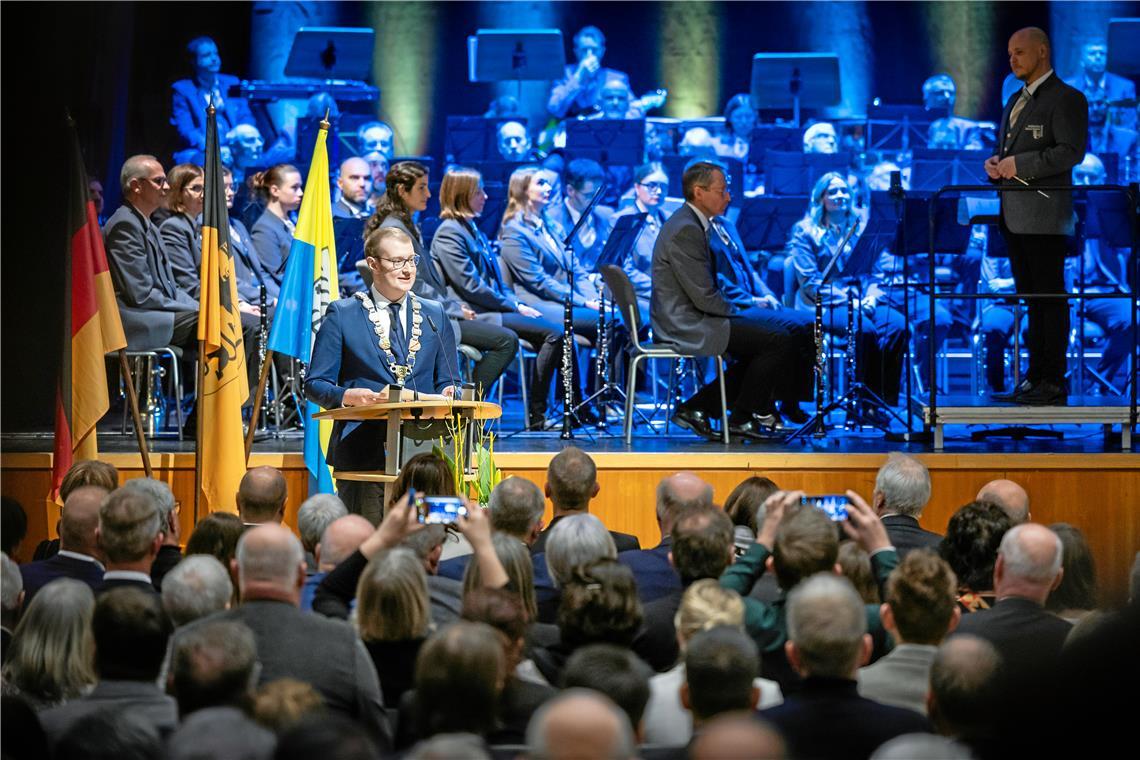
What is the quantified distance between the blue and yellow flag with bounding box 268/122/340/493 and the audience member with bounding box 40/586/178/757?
3482 millimetres

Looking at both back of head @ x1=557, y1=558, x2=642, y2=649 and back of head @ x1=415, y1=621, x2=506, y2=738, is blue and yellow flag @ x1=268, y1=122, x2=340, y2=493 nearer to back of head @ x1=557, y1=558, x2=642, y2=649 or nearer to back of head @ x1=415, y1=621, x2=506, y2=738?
back of head @ x1=557, y1=558, x2=642, y2=649

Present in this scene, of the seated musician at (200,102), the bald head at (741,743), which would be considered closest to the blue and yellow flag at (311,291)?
the bald head at (741,743)

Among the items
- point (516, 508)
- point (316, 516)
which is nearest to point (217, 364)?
point (316, 516)

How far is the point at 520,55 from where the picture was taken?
39.5 feet

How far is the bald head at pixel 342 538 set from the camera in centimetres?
413

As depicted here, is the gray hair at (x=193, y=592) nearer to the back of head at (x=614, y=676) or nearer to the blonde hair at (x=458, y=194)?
the back of head at (x=614, y=676)

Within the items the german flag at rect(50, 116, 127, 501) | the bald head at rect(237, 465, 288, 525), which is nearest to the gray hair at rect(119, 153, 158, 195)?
the german flag at rect(50, 116, 127, 501)

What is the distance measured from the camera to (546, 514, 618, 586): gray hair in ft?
13.3

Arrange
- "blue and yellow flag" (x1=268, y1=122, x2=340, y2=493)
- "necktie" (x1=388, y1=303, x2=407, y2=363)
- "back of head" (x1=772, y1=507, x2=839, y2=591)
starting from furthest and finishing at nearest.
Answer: "blue and yellow flag" (x1=268, y1=122, x2=340, y2=493) → "necktie" (x1=388, y1=303, x2=407, y2=363) → "back of head" (x1=772, y1=507, x2=839, y2=591)

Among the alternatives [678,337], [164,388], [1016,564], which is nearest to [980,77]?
[678,337]

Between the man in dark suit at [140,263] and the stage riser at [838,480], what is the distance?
0.88m

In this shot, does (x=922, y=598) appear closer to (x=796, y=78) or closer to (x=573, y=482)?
(x=573, y=482)

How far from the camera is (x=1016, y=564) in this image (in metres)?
3.78

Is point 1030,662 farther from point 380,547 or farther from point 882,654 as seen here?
point 380,547
